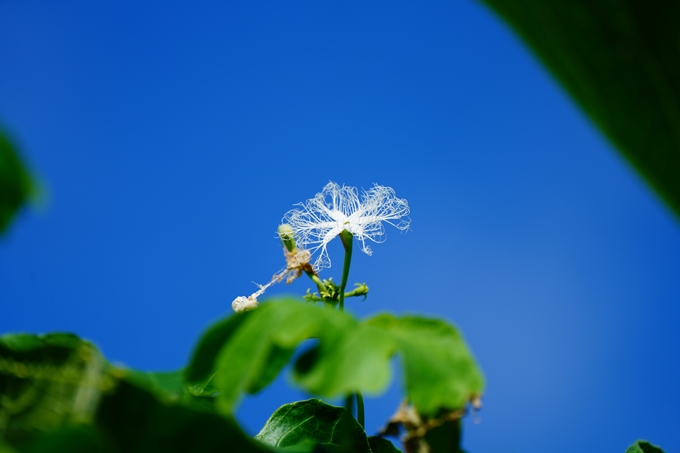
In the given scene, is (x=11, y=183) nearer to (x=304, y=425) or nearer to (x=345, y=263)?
(x=345, y=263)

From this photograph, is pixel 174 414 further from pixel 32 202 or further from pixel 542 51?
pixel 542 51

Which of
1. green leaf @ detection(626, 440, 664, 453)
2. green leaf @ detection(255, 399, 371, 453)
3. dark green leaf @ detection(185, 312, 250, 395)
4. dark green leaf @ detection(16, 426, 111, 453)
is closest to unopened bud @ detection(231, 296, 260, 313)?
green leaf @ detection(255, 399, 371, 453)

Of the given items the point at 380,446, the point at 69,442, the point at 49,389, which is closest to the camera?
the point at 69,442

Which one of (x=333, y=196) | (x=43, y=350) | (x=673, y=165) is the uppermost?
(x=333, y=196)

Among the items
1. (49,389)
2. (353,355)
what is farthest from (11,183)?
(353,355)

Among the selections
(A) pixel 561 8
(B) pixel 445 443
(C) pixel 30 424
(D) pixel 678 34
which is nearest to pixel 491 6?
(A) pixel 561 8

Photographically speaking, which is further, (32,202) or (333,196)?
(333,196)

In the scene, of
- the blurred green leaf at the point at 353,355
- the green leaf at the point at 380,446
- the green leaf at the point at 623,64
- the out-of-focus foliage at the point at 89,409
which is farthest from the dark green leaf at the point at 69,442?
the green leaf at the point at 380,446
